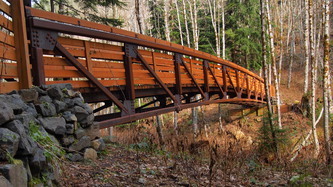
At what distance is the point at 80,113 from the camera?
159 inches

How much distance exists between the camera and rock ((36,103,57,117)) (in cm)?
324

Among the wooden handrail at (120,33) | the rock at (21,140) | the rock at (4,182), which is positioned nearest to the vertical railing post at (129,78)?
the wooden handrail at (120,33)

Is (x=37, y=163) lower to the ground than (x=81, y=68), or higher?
lower

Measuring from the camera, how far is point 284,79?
87.3 feet

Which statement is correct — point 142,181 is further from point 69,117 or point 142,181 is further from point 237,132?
point 237,132

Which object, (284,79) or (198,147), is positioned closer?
(198,147)

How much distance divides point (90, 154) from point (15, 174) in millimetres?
2201

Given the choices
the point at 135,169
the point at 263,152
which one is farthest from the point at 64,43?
the point at 263,152

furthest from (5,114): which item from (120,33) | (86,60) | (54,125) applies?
(120,33)

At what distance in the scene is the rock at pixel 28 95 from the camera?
123 inches

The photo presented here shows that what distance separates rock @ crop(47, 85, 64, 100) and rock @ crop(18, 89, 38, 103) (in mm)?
397

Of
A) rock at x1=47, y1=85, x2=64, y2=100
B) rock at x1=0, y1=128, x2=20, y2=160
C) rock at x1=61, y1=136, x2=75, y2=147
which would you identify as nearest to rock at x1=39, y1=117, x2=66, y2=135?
rock at x1=61, y1=136, x2=75, y2=147

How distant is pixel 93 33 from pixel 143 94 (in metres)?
2.19

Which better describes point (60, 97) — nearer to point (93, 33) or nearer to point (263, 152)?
point (93, 33)
